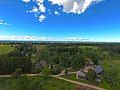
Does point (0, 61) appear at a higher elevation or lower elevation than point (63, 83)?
higher

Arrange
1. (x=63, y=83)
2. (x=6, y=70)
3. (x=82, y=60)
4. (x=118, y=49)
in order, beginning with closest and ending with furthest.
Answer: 1. (x=63, y=83)
2. (x=6, y=70)
3. (x=82, y=60)
4. (x=118, y=49)

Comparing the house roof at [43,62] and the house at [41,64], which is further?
the house roof at [43,62]

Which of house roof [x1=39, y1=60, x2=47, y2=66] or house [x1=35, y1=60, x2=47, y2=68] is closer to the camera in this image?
house [x1=35, y1=60, x2=47, y2=68]

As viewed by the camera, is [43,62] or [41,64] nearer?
[41,64]

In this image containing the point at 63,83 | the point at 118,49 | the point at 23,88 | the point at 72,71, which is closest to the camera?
the point at 23,88

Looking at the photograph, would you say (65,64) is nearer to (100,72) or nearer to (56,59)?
(56,59)

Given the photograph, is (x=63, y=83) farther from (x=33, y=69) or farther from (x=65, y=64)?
(x=65, y=64)

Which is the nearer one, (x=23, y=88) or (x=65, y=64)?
(x=23, y=88)

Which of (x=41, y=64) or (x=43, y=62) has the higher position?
(x=43, y=62)

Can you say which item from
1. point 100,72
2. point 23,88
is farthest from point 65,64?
point 23,88
